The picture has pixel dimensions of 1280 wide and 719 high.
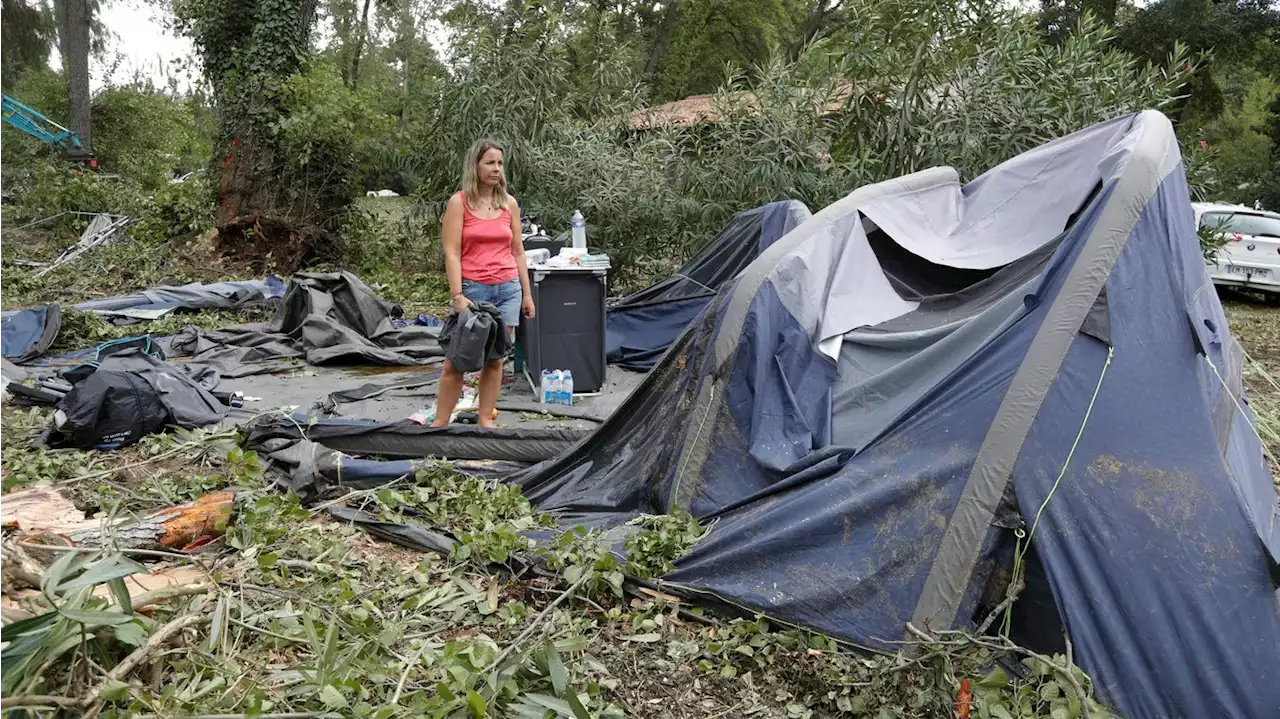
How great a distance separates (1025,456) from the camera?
115 inches

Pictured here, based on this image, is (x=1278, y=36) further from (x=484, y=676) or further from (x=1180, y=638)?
(x=484, y=676)

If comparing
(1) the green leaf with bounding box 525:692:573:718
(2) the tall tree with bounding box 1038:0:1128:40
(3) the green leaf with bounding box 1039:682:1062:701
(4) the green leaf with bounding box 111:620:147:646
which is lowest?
(3) the green leaf with bounding box 1039:682:1062:701

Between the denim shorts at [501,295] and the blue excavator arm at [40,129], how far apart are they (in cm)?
1371

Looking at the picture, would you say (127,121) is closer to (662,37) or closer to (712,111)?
(662,37)

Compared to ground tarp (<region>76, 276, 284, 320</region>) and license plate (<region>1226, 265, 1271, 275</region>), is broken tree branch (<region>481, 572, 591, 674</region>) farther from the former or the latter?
license plate (<region>1226, 265, 1271, 275</region>)

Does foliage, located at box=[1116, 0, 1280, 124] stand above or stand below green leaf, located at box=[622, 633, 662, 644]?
above

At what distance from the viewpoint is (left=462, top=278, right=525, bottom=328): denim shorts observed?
5.39m

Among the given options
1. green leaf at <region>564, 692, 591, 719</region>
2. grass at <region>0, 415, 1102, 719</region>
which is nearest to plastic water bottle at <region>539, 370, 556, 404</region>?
grass at <region>0, 415, 1102, 719</region>

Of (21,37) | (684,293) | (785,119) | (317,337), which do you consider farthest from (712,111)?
(21,37)

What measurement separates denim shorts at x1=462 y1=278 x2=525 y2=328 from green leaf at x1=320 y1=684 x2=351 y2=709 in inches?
122

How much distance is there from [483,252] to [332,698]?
3.26 metres

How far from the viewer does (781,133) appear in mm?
9445

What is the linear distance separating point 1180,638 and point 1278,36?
19.8 metres

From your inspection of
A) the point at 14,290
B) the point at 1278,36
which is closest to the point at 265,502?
the point at 14,290
